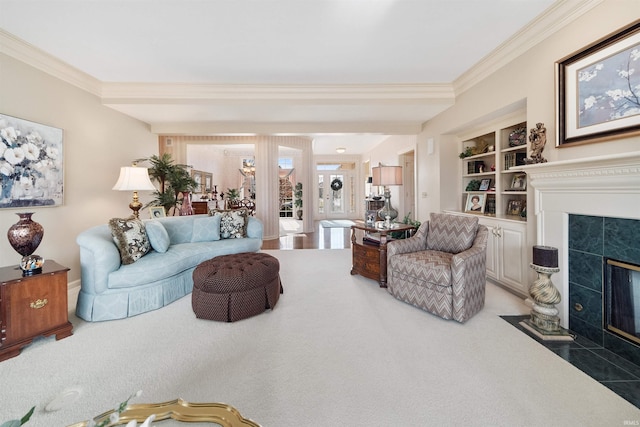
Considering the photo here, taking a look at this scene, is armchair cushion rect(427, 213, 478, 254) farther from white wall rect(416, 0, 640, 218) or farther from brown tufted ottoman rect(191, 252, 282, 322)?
brown tufted ottoman rect(191, 252, 282, 322)

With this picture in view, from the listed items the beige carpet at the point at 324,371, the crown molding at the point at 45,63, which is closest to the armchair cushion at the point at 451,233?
the beige carpet at the point at 324,371

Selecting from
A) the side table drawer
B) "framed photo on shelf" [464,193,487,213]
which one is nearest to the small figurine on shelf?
"framed photo on shelf" [464,193,487,213]

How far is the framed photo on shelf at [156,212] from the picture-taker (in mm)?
4121

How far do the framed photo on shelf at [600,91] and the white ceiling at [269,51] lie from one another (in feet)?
1.93

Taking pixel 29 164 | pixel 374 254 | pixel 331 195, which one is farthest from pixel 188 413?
pixel 331 195

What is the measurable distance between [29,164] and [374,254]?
3.87 metres

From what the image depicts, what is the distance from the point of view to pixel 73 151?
316cm

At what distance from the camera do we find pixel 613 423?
1.32 meters

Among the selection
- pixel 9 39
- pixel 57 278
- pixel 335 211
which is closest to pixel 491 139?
pixel 57 278

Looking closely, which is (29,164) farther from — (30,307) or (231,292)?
(231,292)

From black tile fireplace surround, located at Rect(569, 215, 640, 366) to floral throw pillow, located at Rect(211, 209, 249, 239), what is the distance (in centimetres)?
380

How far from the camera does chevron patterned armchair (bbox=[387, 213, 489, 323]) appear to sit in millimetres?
2344

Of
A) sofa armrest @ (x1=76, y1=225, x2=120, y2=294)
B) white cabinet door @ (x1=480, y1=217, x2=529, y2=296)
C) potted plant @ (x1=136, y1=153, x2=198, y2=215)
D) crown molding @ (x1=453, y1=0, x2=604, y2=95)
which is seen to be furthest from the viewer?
potted plant @ (x1=136, y1=153, x2=198, y2=215)

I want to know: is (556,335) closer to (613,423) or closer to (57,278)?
(613,423)
